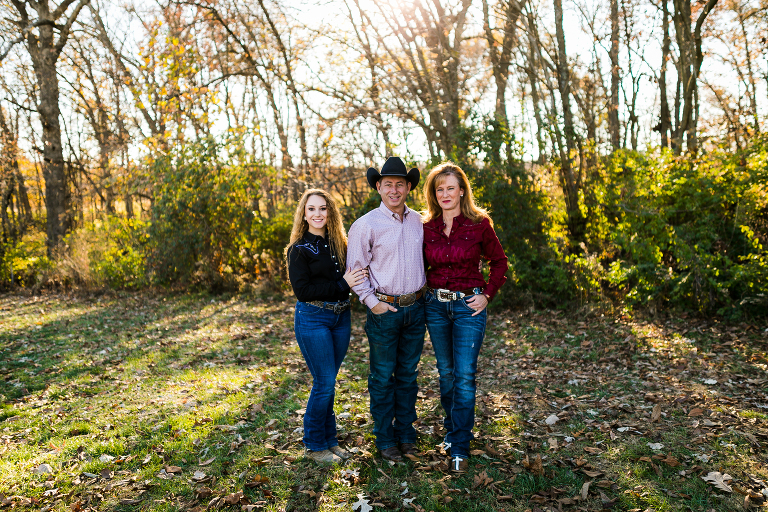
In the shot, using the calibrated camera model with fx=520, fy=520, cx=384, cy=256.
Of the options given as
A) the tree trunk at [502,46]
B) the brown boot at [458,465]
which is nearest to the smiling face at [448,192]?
the brown boot at [458,465]

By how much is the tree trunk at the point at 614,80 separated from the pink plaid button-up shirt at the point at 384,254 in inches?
436

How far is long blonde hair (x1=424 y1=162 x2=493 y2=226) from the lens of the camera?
3.90 metres

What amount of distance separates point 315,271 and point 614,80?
50.0ft

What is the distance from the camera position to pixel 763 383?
18.1 ft

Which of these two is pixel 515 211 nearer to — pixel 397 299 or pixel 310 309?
pixel 397 299

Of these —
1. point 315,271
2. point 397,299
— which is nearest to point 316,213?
point 315,271

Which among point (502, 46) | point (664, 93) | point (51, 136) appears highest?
point (502, 46)

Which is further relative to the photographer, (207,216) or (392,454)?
(207,216)

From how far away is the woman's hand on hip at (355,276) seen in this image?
3.73 m

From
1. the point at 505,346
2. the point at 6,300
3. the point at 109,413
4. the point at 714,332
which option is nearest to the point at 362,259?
the point at 109,413

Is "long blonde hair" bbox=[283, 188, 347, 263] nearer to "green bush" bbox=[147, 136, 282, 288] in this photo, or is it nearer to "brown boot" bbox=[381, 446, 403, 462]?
"brown boot" bbox=[381, 446, 403, 462]

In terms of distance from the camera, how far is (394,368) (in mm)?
4016

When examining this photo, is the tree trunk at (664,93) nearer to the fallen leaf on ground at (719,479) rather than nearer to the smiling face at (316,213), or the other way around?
the fallen leaf on ground at (719,479)

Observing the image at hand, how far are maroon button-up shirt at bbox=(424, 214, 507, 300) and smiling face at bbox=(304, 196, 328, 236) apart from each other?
787mm
